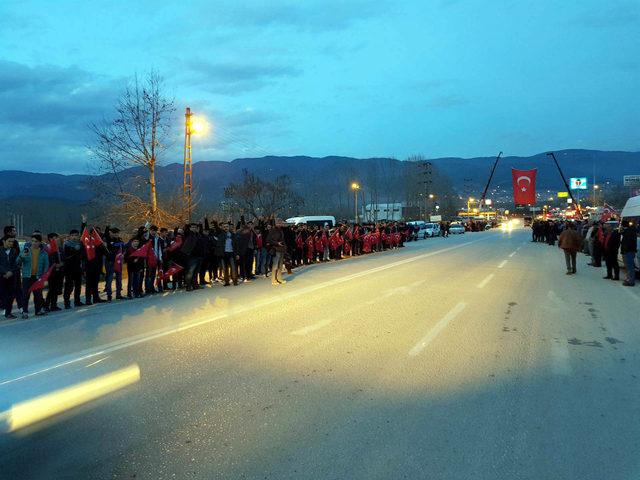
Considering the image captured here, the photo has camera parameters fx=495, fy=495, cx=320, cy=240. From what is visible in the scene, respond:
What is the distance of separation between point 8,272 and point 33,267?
0.46 meters

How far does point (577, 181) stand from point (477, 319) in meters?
93.1

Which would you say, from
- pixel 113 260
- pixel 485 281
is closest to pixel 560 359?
pixel 485 281

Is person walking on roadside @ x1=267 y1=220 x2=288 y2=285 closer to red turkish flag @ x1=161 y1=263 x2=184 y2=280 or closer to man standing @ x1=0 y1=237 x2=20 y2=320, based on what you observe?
red turkish flag @ x1=161 y1=263 x2=184 y2=280

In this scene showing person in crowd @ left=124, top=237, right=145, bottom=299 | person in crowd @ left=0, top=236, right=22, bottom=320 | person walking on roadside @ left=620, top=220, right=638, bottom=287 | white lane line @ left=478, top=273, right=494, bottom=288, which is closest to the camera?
person in crowd @ left=0, top=236, right=22, bottom=320

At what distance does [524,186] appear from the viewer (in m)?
76.6

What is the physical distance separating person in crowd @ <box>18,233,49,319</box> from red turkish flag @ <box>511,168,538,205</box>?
75.0 m

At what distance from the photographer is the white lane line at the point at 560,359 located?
19.1 ft

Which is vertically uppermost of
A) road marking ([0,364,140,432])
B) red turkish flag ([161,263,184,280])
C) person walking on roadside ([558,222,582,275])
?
person walking on roadside ([558,222,582,275])

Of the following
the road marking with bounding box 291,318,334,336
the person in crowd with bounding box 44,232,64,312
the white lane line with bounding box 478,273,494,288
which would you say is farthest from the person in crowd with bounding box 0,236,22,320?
the white lane line with bounding box 478,273,494,288

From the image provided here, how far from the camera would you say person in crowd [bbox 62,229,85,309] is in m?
11.1

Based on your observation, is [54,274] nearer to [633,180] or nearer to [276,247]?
[276,247]

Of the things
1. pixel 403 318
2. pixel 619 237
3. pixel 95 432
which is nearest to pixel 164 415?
pixel 95 432

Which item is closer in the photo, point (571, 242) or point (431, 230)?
point (571, 242)

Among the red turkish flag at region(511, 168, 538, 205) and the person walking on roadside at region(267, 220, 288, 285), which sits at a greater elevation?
the red turkish flag at region(511, 168, 538, 205)
